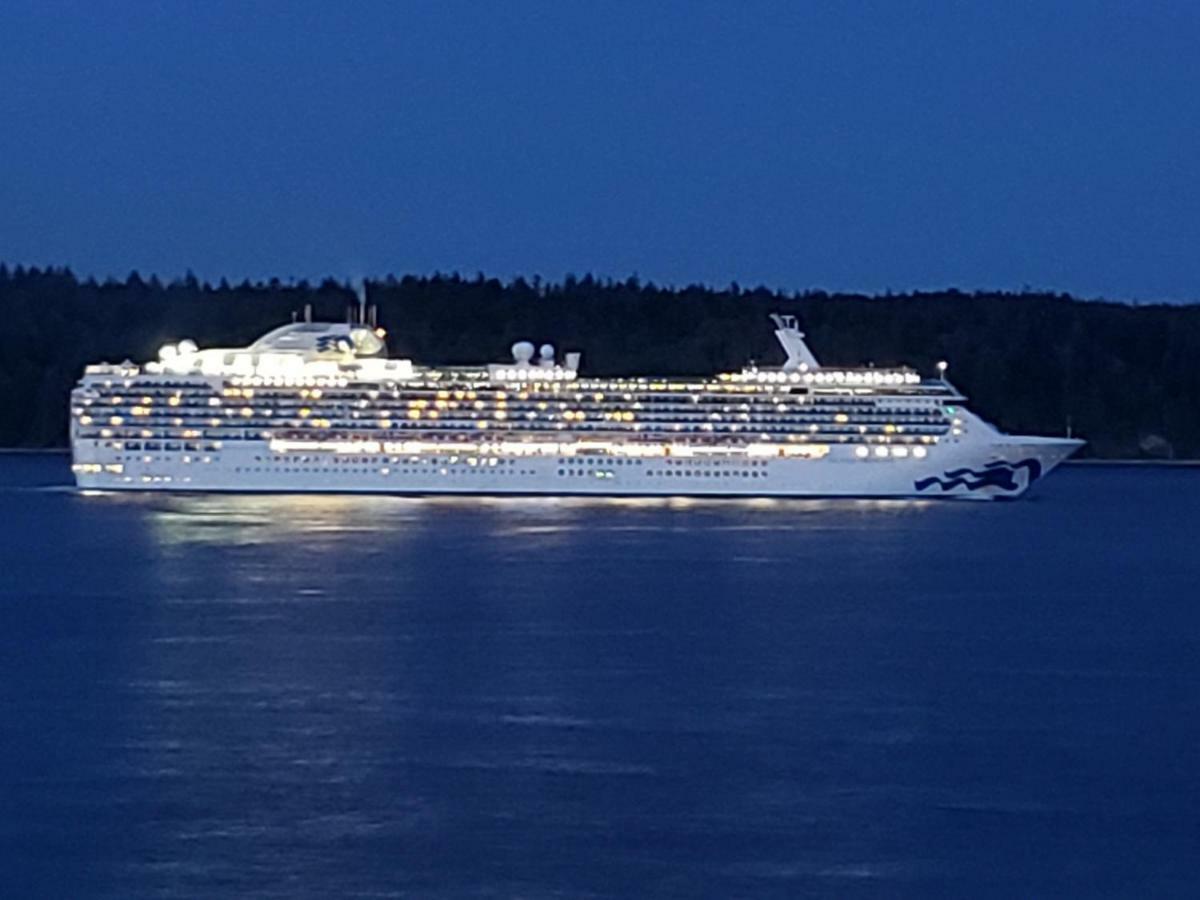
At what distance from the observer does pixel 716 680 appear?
79.8 ft

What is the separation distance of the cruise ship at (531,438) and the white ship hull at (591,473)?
30mm

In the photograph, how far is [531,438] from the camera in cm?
5272

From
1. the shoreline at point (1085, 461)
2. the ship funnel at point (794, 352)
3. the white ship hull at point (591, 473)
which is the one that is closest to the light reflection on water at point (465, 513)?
the white ship hull at point (591, 473)

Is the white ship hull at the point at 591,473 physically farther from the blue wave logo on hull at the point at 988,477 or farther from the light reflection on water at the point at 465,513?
the light reflection on water at the point at 465,513

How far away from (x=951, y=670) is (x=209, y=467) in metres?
29.6

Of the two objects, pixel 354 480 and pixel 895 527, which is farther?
pixel 354 480

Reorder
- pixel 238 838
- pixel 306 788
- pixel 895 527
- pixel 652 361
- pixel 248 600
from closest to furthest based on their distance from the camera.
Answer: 1. pixel 238 838
2. pixel 306 788
3. pixel 248 600
4. pixel 895 527
5. pixel 652 361

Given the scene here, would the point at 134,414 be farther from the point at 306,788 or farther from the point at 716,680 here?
the point at 306,788

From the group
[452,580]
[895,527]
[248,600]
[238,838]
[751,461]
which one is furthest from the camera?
[751,461]

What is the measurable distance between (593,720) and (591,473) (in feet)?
102

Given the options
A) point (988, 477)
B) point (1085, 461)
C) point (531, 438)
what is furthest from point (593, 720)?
point (1085, 461)

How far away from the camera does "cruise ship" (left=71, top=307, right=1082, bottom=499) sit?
52.1 meters

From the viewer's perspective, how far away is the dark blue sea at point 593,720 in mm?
16344

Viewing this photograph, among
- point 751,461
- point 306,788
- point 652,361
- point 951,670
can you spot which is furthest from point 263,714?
point 652,361
